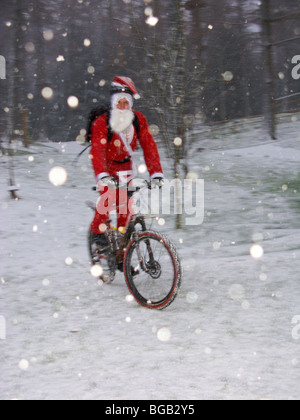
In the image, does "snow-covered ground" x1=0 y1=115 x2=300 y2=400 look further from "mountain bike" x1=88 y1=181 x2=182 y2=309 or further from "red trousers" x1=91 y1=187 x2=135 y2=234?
"red trousers" x1=91 y1=187 x2=135 y2=234

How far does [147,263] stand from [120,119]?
4.92 feet

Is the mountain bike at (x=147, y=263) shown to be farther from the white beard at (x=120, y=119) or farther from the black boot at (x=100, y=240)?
the white beard at (x=120, y=119)

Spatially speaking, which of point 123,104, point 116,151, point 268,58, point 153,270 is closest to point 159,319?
point 153,270

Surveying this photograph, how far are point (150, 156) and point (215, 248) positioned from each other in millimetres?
2917

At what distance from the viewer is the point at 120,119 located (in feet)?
14.4

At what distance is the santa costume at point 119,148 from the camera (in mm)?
4352

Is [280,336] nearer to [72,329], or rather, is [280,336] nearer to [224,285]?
[224,285]

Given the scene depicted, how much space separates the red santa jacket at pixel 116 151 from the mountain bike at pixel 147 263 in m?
0.30

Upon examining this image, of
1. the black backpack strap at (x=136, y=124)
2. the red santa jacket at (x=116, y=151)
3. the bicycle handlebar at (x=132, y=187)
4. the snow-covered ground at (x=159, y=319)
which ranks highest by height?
the black backpack strap at (x=136, y=124)

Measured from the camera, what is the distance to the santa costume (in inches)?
171

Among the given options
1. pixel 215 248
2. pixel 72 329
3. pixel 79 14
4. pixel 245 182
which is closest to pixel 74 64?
pixel 79 14

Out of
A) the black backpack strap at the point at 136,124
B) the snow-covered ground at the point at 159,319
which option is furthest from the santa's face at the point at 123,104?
the snow-covered ground at the point at 159,319

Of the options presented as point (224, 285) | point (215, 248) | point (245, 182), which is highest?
point (245, 182)
